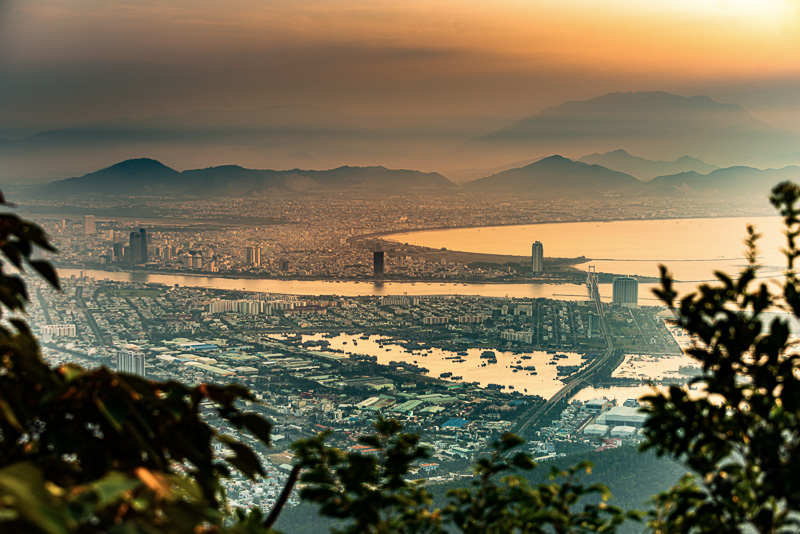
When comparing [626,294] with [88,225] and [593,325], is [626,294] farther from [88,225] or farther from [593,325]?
[88,225]

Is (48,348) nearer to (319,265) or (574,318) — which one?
(319,265)

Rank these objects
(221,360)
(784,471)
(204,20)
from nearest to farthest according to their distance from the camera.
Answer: (784,471) < (221,360) < (204,20)

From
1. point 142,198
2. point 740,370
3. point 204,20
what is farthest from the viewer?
point 142,198

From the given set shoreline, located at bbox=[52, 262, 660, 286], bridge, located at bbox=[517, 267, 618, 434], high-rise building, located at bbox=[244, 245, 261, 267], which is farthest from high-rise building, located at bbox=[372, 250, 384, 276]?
bridge, located at bbox=[517, 267, 618, 434]

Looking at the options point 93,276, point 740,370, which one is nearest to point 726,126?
point 93,276

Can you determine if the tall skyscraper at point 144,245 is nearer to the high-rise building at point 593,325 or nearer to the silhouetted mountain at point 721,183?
the high-rise building at point 593,325

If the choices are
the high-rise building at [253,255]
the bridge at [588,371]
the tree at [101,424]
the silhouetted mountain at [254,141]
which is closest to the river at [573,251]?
the bridge at [588,371]

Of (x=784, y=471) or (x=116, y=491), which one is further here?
(x=784, y=471)

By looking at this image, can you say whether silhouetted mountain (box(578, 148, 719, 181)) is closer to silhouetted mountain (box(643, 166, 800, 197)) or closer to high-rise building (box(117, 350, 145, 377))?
silhouetted mountain (box(643, 166, 800, 197))
